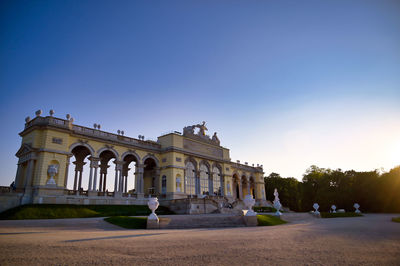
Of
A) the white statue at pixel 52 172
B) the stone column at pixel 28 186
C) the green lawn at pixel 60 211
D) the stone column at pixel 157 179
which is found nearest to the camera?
the green lawn at pixel 60 211

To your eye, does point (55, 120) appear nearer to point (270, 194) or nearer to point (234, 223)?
point (234, 223)

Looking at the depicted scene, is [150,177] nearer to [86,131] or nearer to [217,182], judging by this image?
[217,182]

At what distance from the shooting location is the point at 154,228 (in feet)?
53.3

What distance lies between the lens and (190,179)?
43.4 metres

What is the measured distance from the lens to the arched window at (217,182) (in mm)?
47300

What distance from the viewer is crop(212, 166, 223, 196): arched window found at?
155ft

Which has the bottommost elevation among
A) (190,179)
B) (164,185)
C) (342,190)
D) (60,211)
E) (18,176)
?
(60,211)

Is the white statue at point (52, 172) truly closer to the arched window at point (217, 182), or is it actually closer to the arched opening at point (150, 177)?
the arched opening at point (150, 177)

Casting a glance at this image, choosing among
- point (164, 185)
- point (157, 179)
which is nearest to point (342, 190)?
point (164, 185)

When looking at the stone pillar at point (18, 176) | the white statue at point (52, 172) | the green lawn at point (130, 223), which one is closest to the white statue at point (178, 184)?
the white statue at point (52, 172)

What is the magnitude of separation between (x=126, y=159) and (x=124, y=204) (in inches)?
374

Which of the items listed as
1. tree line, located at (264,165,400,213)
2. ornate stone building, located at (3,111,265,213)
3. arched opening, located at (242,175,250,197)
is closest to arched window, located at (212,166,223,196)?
ornate stone building, located at (3,111,265,213)

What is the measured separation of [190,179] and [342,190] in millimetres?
35323

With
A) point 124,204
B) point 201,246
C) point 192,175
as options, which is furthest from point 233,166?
point 201,246
